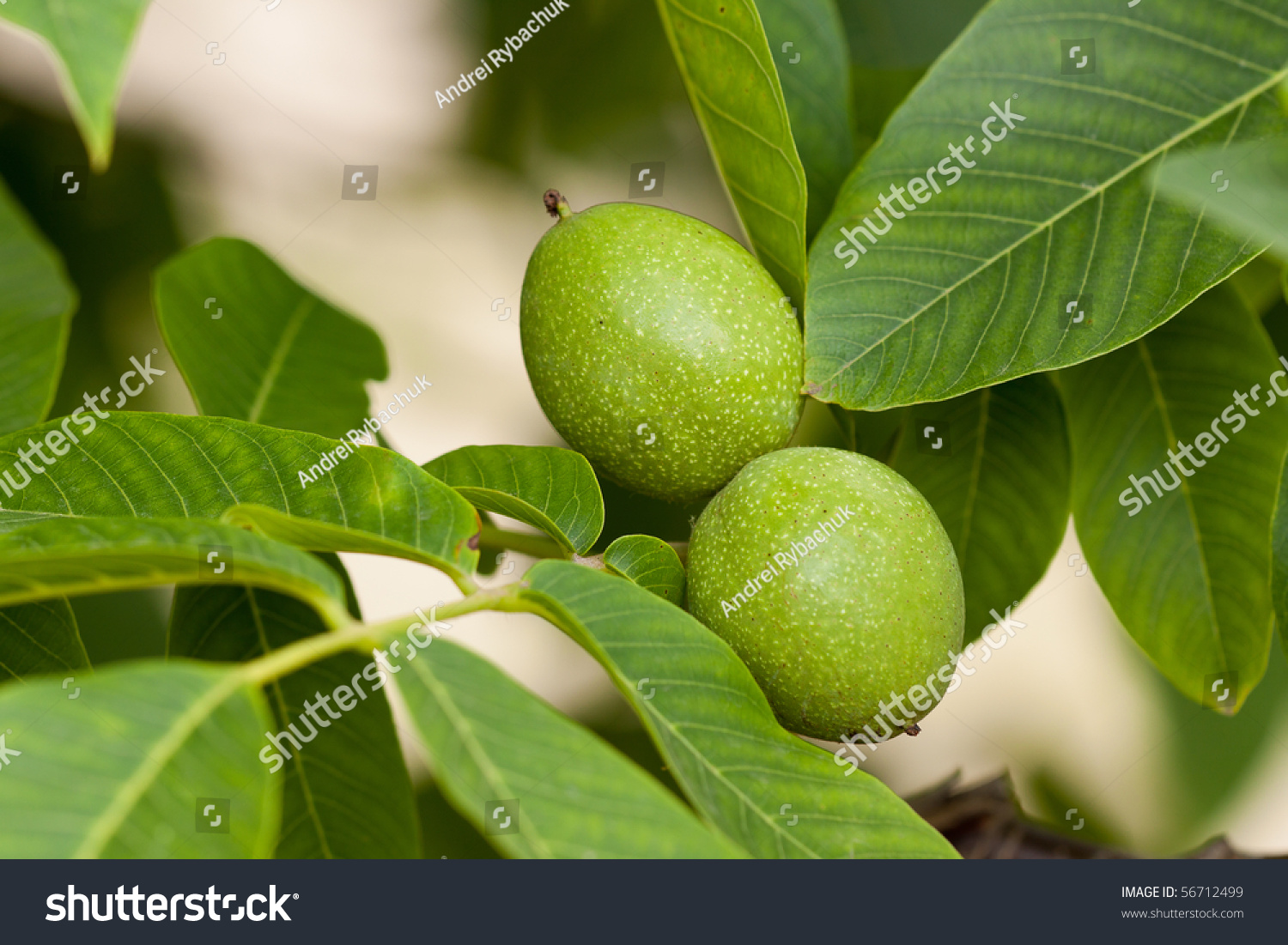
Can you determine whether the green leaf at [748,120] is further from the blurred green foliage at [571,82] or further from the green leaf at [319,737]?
the blurred green foliage at [571,82]

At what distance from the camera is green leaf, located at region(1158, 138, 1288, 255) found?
325mm

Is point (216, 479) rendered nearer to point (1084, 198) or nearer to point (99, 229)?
point (1084, 198)

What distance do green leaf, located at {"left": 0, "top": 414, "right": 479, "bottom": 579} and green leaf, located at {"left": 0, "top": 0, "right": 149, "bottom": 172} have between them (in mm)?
205

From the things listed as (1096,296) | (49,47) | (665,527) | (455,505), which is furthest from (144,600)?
(1096,296)

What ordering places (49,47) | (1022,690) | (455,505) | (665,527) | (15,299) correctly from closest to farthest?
(49,47), (455,505), (15,299), (665,527), (1022,690)

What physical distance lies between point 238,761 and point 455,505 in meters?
0.18

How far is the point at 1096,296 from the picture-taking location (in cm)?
54

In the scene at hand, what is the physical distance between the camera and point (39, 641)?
52cm

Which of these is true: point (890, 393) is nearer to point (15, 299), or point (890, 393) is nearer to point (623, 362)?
point (623, 362)

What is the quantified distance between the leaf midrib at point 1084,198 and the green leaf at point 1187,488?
19 cm

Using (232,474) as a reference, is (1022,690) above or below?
below

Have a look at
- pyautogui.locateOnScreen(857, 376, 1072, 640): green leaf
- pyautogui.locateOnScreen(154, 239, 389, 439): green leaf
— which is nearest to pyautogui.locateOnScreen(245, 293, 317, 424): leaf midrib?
pyautogui.locateOnScreen(154, 239, 389, 439): green leaf

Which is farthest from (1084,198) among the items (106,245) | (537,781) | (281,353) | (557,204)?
(106,245)

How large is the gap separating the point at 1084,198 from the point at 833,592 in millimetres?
272
